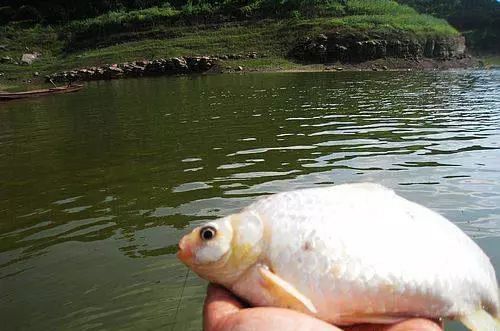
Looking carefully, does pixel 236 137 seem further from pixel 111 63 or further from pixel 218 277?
pixel 111 63

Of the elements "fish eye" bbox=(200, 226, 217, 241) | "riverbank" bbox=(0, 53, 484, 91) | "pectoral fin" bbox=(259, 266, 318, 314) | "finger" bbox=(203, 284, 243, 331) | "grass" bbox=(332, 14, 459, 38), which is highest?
"grass" bbox=(332, 14, 459, 38)

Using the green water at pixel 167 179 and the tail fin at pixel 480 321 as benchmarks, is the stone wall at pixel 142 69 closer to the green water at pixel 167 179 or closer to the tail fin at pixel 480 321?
the green water at pixel 167 179

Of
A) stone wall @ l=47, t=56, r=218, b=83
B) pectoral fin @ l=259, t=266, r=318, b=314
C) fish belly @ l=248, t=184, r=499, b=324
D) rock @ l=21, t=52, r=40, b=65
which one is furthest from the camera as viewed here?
rock @ l=21, t=52, r=40, b=65

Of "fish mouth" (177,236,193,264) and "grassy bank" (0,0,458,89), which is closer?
"fish mouth" (177,236,193,264)

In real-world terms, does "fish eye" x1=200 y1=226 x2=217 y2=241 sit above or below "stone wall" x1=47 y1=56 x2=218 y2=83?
above

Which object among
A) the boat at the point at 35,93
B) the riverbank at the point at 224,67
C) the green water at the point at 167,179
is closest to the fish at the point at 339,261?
the green water at the point at 167,179

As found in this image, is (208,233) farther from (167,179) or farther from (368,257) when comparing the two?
(167,179)

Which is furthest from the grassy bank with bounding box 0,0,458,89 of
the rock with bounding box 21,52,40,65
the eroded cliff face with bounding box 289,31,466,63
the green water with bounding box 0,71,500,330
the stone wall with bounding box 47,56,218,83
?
the green water with bounding box 0,71,500,330

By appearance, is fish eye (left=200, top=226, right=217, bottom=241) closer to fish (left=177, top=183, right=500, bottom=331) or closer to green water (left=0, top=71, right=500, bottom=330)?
fish (left=177, top=183, right=500, bottom=331)

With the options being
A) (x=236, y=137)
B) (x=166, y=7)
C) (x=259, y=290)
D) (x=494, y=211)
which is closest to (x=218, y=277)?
(x=259, y=290)

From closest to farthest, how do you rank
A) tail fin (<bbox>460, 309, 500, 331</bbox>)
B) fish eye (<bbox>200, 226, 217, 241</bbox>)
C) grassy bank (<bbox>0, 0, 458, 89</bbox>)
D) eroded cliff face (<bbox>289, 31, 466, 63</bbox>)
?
fish eye (<bbox>200, 226, 217, 241</bbox>) → tail fin (<bbox>460, 309, 500, 331</bbox>) → eroded cliff face (<bbox>289, 31, 466, 63</bbox>) → grassy bank (<bbox>0, 0, 458, 89</bbox>)
